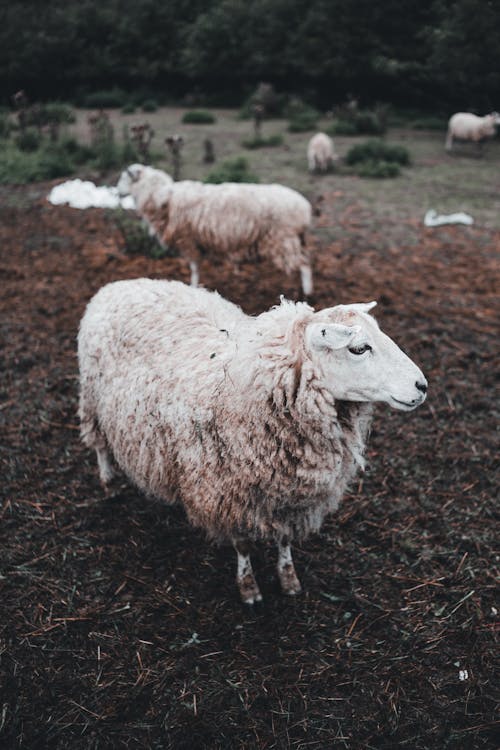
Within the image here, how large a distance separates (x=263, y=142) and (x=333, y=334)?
46.3 ft

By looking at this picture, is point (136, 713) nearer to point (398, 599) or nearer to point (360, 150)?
point (398, 599)

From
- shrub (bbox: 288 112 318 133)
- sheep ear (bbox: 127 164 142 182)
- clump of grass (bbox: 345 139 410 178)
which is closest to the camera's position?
sheep ear (bbox: 127 164 142 182)

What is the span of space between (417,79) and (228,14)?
9.99 metres

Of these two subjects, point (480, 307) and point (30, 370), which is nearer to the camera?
point (30, 370)

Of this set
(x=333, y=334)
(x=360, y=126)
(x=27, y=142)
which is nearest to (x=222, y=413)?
(x=333, y=334)

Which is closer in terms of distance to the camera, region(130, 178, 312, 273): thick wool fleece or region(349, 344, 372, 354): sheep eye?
region(349, 344, 372, 354): sheep eye

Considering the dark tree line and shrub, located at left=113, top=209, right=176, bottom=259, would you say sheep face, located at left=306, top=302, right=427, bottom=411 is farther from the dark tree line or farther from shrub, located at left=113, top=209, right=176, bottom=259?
the dark tree line

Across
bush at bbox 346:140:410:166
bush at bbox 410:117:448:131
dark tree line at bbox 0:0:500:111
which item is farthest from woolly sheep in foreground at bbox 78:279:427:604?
bush at bbox 410:117:448:131

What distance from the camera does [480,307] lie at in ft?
20.1

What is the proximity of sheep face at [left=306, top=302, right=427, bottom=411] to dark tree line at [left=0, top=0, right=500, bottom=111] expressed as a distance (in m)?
13.7

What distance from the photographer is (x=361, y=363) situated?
2.28m

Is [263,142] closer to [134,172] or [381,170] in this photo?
[381,170]

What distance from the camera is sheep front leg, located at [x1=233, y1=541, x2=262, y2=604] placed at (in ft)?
9.46

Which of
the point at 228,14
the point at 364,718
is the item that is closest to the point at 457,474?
the point at 364,718
